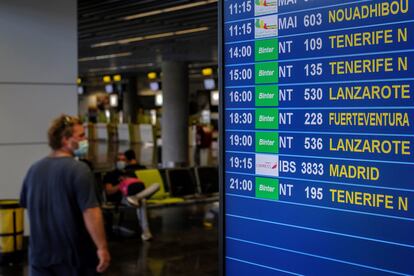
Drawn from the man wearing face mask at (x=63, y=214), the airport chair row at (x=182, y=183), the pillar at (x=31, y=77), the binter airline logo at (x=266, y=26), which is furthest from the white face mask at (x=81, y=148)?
the airport chair row at (x=182, y=183)

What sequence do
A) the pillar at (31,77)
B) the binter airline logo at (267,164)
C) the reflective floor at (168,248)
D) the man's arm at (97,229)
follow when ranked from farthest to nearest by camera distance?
the pillar at (31,77), the reflective floor at (168,248), the man's arm at (97,229), the binter airline logo at (267,164)

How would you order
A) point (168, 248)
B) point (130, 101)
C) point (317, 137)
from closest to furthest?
point (317, 137)
point (168, 248)
point (130, 101)

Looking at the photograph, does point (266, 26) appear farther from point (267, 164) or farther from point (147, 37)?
point (147, 37)

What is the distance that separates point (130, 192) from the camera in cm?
1052

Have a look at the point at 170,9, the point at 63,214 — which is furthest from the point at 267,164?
the point at 170,9

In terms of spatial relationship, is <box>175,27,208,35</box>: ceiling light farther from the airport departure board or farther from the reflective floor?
the airport departure board

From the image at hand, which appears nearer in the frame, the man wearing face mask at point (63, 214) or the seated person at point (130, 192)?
the man wearing face mask at point (63, 214)

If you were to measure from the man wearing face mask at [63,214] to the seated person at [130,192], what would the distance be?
613 centimetres

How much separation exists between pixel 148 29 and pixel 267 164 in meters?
13.1

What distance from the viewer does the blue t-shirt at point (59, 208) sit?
14.0ft

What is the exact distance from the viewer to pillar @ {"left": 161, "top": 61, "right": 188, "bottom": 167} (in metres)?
24.3

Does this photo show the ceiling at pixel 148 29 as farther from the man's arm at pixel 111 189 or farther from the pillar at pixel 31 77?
the man's arm at pixel 111 189

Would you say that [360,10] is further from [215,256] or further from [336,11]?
[215,256]

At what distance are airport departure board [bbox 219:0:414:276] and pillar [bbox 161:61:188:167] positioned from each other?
66.7ft
